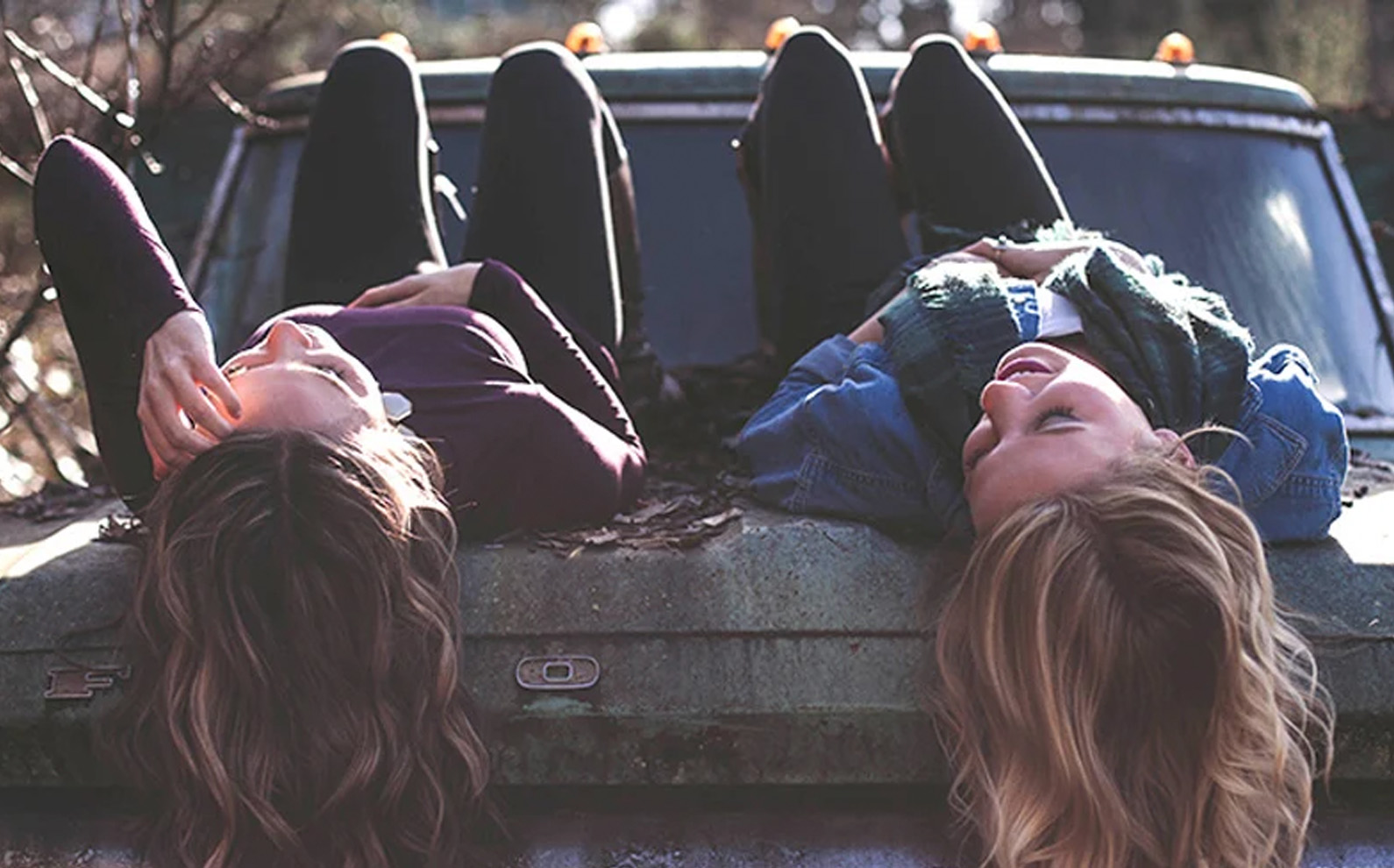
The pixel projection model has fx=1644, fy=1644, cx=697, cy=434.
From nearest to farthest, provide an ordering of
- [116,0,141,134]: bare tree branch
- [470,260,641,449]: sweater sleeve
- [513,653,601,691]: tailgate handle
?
1. [513,653,601,691]: tailgate handle
2. [470,260,641,449]: sweater sleeve
3. [116,0,141,134]: bare tree branch

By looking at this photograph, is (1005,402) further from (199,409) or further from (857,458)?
(199,409)

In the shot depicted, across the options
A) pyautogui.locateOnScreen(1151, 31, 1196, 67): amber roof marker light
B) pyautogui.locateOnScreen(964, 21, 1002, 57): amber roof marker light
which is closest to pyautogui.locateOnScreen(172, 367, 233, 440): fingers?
pyautogui.locateOnScreen(964, 21, 1002, 57): amber roof marker light

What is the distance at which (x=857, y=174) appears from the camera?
331 cm

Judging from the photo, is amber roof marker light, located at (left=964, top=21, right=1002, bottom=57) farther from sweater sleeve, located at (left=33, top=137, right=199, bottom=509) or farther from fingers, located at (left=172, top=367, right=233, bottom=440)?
fingers, located at (left=172, top=367, right=233, bottom=440)

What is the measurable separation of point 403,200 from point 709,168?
71 cm

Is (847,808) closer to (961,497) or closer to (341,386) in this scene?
(961,497)

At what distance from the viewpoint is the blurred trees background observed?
412 centimetres

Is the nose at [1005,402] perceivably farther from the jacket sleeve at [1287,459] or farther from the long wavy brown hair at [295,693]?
the long wavy brown hair at [295,693]

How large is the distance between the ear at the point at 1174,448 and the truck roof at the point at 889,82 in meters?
1.71

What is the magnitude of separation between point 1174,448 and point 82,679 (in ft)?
4.65

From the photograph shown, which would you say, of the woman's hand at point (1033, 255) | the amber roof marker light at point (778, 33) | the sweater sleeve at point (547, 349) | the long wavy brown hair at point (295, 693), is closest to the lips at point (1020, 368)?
the woman's hand at point (1033, 255)

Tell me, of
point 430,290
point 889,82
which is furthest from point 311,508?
point 889,82

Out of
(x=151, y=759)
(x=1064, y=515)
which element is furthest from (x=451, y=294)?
(x=1064, y=515)

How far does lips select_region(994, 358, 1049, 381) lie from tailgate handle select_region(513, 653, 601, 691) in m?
0.70
